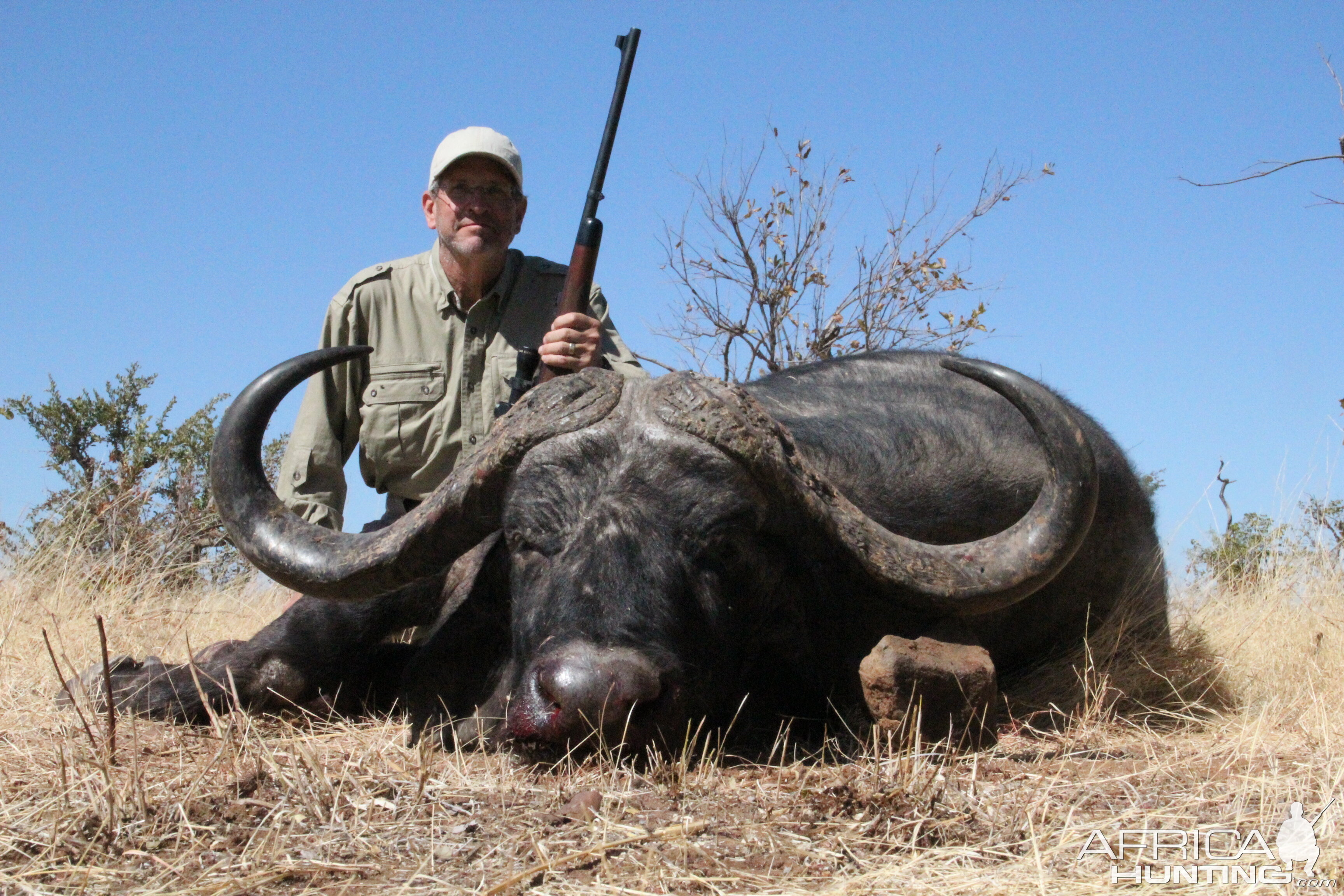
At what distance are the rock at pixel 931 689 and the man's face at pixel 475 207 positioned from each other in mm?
3409

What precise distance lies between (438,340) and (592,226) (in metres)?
1.00

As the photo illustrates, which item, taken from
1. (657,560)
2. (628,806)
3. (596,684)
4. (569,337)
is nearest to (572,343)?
(569,337)

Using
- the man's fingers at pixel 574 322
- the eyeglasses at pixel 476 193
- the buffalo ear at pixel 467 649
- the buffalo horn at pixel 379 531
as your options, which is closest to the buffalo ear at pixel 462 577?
the buffalo ear at pixel 467 649

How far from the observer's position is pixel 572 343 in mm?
4879

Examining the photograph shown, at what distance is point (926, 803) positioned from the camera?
8.63 feet

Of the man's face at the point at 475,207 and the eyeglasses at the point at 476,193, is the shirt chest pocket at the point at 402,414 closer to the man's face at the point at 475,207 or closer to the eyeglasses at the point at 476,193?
the man's face at the point at 475,207

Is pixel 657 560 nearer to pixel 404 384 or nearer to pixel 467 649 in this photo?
pixel 467 649

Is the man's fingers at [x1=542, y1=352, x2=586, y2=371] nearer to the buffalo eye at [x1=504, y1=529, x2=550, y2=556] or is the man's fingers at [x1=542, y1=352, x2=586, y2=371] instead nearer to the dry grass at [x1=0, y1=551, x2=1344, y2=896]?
the buffalo eye at [x1=504, y1=529, x2=550, y2=556]

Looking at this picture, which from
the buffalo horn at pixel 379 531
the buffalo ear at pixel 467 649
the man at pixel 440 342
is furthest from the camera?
the man at pixel 440 342

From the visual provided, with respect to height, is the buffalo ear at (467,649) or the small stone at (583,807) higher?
the buffalo ear at (467,649)

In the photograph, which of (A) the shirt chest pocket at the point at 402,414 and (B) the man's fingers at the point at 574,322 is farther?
(A) the shirt chest pocket at the point at 402,414

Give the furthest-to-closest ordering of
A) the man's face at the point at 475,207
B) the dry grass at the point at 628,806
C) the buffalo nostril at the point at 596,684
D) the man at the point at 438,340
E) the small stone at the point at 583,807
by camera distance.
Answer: the man's face at the point at 475,207, the man at the point at 438,340, the buffalo nostril at the point at 596,684, the small stone at the point at 583,807, the dry grass at the point at 628,806

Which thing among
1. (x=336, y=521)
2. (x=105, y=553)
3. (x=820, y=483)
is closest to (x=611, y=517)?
(x=820, y=483)

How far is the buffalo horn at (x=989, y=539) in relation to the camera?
3363 mm
